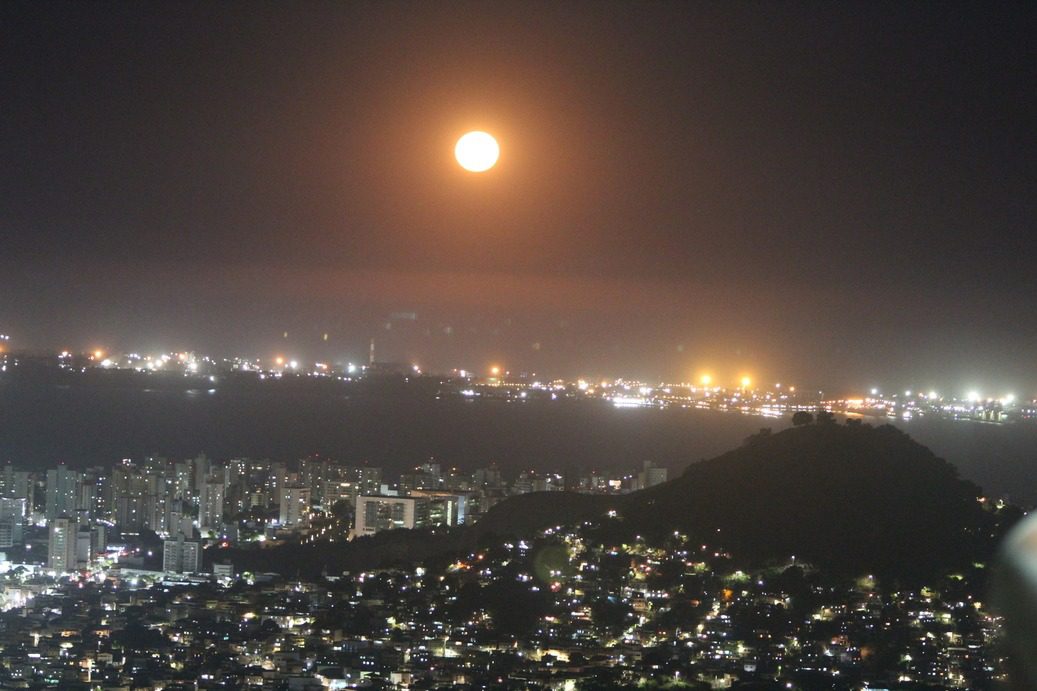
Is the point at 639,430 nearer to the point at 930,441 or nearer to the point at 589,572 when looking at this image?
the point at 930,441

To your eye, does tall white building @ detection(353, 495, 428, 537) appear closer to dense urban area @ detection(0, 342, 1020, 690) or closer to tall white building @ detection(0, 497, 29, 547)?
dense urban area @ detection(0, 342, 1020, 690)

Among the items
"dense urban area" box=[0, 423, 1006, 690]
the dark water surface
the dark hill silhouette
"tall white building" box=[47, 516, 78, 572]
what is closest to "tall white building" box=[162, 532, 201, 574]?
"dense urban area" box=[0, 423, 1006, 690]

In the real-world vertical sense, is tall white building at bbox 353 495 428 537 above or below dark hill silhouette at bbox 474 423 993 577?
below

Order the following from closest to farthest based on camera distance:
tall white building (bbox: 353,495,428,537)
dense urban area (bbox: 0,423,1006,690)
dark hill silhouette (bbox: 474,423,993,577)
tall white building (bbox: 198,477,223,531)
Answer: dense urban area (bbox: 0,423,1006,690) → dark hill silhouette (bbox: 474,423,993,577) → tall white building (bbox: 353,495,428,537) → tall white building (bbox: 198,477,223,531)

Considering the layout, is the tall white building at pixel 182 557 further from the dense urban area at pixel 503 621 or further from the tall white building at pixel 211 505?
the tall white building at pixel 211 505

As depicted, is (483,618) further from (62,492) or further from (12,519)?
(62,492)

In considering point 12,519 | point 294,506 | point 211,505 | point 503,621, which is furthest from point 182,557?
point 503,621
